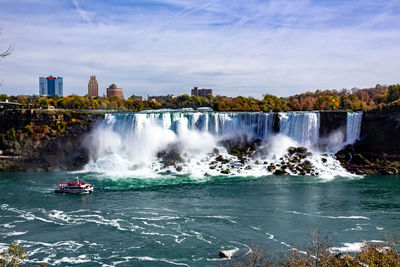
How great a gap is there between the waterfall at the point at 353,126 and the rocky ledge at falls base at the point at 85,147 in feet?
1.89

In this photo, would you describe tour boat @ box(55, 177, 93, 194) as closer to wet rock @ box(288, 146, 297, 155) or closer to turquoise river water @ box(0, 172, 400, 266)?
turquoise river water @ box(0, 172, 400, 266)

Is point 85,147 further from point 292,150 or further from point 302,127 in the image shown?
point 302,127

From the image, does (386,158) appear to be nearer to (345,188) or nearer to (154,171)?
(345,188)

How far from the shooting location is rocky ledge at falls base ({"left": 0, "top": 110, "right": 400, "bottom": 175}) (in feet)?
148

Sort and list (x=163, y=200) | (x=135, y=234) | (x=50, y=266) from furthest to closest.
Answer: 1. (x=163, y=200)
2. (x=135, y=234)
3. (x=50, y=266)

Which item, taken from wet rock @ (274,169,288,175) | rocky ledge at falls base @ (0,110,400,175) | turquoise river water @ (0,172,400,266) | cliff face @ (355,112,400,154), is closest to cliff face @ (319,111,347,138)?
rocky ledge at falls base @ (0,110,400,175)

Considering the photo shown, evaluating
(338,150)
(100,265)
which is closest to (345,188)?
(338,150)

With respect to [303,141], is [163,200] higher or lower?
lower

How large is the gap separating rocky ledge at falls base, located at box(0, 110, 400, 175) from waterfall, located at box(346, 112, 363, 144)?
58cm

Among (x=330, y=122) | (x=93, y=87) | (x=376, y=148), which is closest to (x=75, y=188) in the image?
(x=330, y=122)

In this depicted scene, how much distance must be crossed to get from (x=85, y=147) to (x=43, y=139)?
5.62m

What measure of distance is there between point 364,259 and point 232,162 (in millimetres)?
33311

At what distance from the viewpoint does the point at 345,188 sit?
3584 centimetres

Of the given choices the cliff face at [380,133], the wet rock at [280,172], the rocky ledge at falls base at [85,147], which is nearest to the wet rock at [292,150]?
the rocky ledge at falls base at [85,147]
